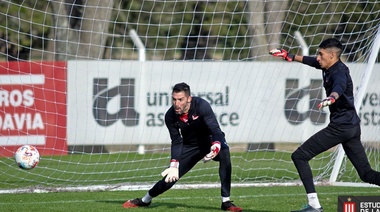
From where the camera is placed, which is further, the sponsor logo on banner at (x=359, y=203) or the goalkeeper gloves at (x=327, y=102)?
the goalkeeper gloves at (x=327, y=102)

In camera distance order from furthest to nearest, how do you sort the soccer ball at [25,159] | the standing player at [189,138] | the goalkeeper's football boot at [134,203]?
the soccer ball at [25,159], the goalkeeper's football boot at [134,203], the standing player at [189,138]

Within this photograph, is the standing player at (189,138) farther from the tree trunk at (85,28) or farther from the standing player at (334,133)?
the tree trunk at (85,28)

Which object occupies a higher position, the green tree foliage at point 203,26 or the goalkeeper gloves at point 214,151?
the green tree foliage at point 203,26

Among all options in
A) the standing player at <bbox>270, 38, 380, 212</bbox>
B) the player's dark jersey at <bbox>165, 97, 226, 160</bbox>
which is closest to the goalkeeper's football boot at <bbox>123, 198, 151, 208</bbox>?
the player's dark jersey at <bbox>165, 97, 226, 160</bbox>

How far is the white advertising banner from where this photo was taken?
17.5 m

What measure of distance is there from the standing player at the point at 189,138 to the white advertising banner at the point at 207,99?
7165mm

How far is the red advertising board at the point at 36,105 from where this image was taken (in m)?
16.8

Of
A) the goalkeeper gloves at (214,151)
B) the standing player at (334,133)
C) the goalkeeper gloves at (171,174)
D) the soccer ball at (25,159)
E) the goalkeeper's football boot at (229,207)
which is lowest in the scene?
the soccer ball at (25,159)

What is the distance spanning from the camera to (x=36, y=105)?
17.3 m

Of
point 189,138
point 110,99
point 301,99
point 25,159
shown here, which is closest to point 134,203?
point 189,138

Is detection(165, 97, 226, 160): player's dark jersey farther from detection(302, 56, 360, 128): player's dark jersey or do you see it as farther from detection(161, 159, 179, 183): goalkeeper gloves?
detection(302, 56, 360, 128): player's dark jersey

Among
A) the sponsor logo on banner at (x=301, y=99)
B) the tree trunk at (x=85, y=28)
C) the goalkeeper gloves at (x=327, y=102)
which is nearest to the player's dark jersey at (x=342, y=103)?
the goalkeeper gloves at (x=327, y=102)

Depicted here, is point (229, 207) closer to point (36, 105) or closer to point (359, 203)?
point (359, 203)

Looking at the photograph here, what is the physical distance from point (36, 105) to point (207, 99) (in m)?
3.78
